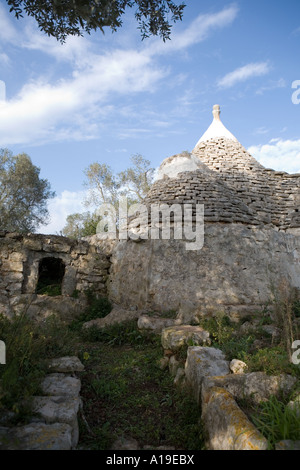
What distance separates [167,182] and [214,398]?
628cm

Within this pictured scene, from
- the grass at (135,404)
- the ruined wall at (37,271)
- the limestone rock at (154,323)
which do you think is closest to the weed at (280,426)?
the grass at (135,404)

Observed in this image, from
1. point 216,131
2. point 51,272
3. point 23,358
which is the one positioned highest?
point 216,131

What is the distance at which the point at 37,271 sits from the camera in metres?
7.06

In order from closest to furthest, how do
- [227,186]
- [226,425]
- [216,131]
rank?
[226,425]
[227,186]
[216,131]

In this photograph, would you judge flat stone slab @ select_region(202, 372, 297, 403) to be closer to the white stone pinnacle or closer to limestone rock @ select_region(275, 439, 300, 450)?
limestone rock @ select_region(275, 439, 300, 450)

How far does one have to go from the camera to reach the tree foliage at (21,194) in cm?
1584

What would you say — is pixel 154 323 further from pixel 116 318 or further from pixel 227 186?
pixel 227 186

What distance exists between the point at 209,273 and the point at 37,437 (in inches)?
196

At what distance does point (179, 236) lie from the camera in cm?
679

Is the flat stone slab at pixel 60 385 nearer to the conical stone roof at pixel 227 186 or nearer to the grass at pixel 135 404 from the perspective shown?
the grass at pixel 135 404

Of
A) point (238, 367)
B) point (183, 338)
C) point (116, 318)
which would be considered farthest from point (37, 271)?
point (238, 367)

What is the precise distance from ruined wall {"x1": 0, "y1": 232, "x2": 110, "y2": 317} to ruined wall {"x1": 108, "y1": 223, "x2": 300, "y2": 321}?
772 millimetres
